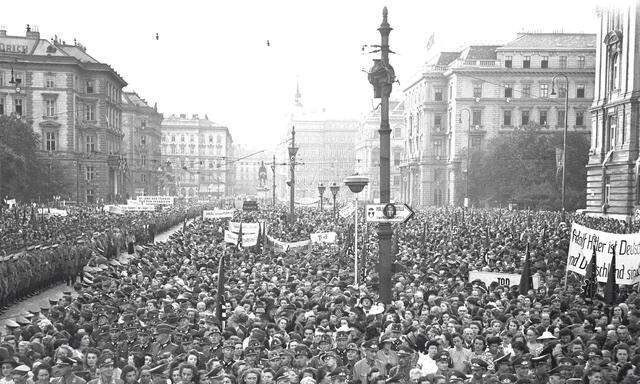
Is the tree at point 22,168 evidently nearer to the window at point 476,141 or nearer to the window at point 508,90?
the window at point 476,141

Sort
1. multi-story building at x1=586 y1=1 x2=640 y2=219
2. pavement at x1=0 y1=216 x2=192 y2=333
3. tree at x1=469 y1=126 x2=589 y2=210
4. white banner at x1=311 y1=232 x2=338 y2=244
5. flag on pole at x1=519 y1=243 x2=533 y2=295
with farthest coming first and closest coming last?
tree at x1=469 y1=126 x2=589 y2=210
multi-story building at x1=586 y1=1 x2=640 y2=219
white banner at x1=311 y1=232 x2=338 y2=244
pavement at x1=0 y1=216 x2=192 y2=333
flag on pole at x1=519 y1=243 x2=533 y2=295

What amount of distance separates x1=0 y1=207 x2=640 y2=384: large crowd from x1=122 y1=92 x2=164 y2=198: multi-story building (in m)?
85.8

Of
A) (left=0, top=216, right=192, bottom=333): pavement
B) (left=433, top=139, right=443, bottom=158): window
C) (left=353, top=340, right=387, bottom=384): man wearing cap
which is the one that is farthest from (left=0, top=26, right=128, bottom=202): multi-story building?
(left=353, top=340, right=387, bottom=384): man wearing cap

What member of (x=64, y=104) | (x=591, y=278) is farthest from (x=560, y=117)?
(x=591, y=278)

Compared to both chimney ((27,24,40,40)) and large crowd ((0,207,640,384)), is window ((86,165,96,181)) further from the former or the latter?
large crowd ((0,207,640,384))

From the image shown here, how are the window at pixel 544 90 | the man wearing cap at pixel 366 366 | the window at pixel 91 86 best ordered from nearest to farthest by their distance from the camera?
the man wearing cap at pixel 366 366, the window at pixel 91 86, the window at pixel 544 90

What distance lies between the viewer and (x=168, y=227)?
5081cm

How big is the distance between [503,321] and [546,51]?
250 feet

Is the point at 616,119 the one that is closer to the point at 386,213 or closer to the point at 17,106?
the point at 386,213

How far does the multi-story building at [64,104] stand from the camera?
72.2 meters

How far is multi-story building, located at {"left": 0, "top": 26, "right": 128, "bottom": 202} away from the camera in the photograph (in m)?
72.2

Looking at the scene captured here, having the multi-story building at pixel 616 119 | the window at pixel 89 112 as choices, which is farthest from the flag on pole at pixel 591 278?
the window at pixel 89 112

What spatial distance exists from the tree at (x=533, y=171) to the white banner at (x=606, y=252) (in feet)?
163

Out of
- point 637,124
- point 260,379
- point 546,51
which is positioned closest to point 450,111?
point 546,51
